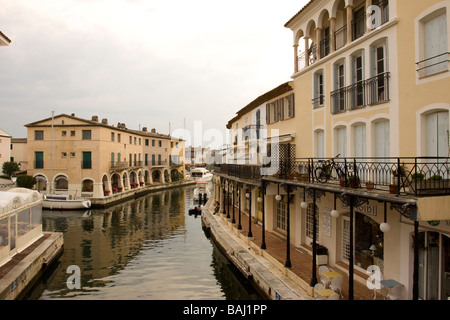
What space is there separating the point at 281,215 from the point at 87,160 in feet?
102

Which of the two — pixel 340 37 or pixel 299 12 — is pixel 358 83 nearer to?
pixel 340 37

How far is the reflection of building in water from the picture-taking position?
60.5 feet

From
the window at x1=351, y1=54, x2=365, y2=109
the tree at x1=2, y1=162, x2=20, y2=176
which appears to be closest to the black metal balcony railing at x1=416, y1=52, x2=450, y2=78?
the window at x1=351, y1=54, x2=365, y2=109

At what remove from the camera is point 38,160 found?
4166 centimetres

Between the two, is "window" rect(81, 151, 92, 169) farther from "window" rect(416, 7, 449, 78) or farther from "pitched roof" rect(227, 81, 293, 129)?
"window" rect(416, 7, 449, 78)

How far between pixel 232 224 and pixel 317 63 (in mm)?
12779

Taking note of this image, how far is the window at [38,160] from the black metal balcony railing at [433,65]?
148ft

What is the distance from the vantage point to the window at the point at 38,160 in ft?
136

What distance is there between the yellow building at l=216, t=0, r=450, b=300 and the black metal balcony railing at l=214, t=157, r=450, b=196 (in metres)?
0.04

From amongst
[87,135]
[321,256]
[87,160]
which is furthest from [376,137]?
[87,135]

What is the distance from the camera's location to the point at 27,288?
13773mm

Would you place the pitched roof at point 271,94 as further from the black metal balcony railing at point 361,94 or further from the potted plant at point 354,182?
the potted plant at point 354,182

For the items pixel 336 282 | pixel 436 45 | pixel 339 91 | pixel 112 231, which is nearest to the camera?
pixel 436 45
